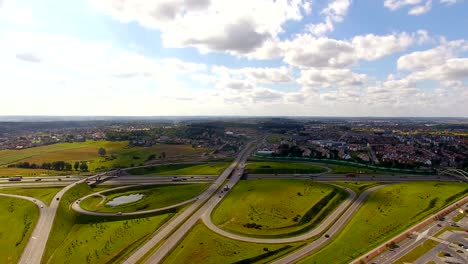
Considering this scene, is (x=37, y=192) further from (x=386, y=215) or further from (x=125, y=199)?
(x=386, y=215)

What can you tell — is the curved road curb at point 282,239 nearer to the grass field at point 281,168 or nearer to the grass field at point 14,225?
the grass field at point 14,225

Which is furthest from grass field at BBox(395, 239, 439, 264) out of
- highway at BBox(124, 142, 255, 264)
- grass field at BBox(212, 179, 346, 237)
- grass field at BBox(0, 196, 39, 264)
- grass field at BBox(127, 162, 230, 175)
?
grass field at BBox(127, 162, 230, 175)

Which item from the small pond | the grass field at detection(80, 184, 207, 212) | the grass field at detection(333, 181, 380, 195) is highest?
→ the grass field at detection(333, 181, 380, 195)

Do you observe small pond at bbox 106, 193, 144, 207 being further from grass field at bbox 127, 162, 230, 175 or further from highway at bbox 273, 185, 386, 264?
highway at bbox 273, 185, 386, 264

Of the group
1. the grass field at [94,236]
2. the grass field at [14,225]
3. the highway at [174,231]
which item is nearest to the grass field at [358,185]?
the highway at [174,231]

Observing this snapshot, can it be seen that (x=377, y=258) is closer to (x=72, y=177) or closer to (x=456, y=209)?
(x=456, y=209)

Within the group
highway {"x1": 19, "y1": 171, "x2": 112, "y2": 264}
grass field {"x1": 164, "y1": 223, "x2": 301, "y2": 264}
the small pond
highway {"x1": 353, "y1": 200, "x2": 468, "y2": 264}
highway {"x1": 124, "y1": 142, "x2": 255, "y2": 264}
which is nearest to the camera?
highway {"x1": 353, "y1": 200, "x2": 468, "y2": 264}
